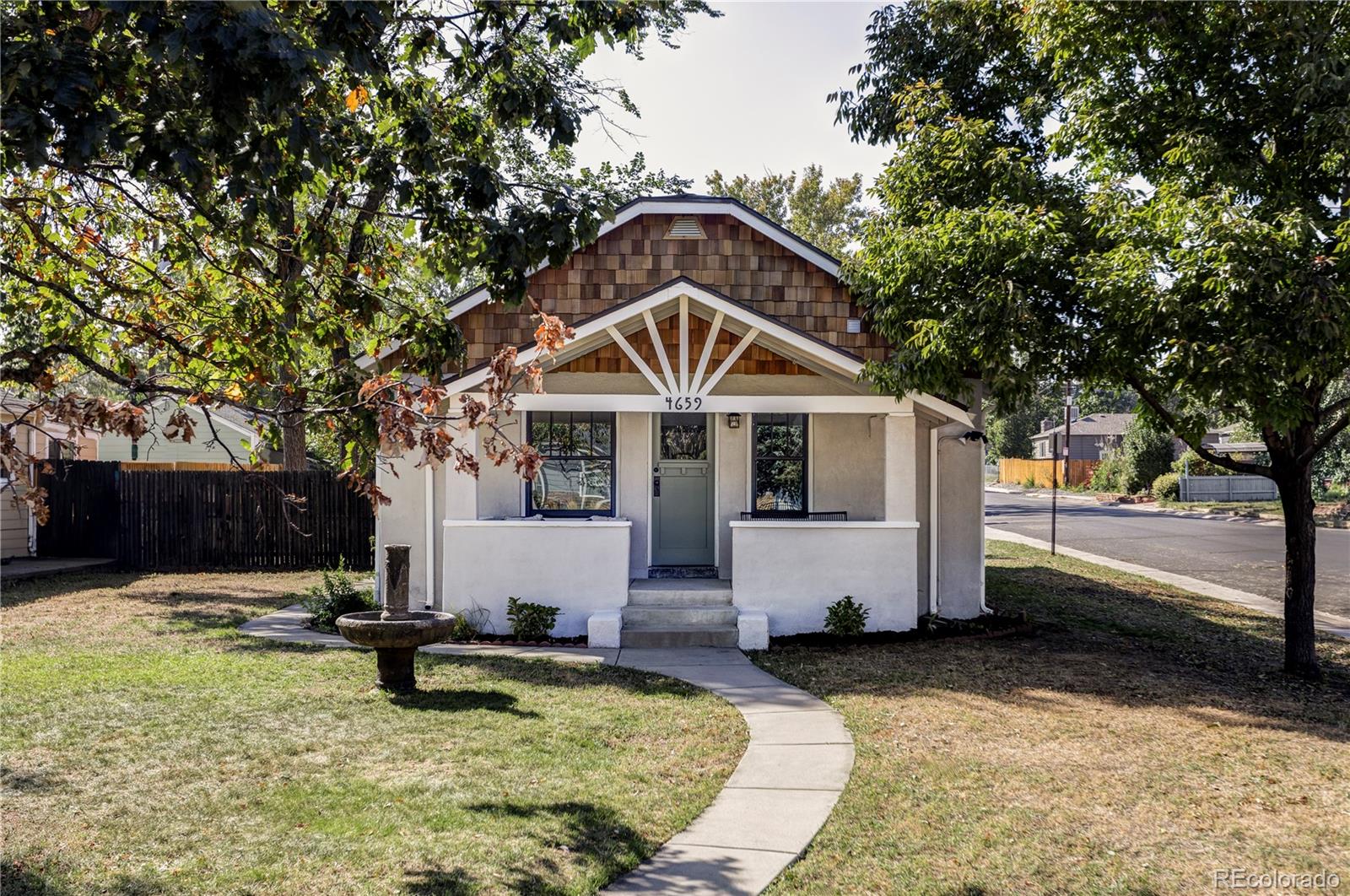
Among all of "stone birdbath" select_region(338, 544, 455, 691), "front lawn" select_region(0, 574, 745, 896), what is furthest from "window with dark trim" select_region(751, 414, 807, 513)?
"stone birdbath" select_region(338, 544, 455, 691)

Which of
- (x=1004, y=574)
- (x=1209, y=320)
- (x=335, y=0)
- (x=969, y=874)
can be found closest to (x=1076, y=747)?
(x=969, y=874)

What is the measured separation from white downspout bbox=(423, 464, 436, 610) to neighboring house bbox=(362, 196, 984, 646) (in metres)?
0.03

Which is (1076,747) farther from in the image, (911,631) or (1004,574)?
(1004,574)

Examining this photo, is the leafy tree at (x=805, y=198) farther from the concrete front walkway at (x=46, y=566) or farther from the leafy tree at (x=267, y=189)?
the leafy tree at (x=267, y=189)

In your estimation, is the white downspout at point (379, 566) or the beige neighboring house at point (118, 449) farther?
the beige neighboring house at point (118, 449)

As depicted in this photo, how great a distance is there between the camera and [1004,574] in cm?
1820

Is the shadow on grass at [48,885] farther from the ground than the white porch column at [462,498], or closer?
closer

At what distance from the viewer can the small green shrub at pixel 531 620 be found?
424 inches

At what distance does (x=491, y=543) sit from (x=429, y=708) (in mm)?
3506

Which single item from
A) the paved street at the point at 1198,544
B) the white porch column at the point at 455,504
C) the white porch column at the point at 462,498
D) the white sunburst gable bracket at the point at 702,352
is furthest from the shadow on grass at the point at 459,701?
the paved street at the point at 1198,544

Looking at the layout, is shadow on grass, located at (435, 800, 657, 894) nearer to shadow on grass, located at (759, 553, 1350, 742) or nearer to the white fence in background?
shadow on grass, located at (759, 553, 1350, 742)

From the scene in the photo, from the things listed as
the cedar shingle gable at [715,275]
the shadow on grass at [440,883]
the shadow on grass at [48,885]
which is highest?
the cedar shingle gable at [715,275]

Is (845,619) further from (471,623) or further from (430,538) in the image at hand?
(430,538)

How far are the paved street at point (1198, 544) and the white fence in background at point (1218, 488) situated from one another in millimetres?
5206
